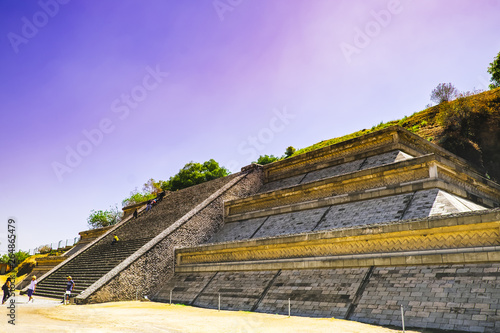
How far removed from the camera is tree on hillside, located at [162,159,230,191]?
38.4 meters

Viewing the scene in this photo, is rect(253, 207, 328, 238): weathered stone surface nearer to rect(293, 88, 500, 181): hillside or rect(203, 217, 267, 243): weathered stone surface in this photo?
rect(203, 217, 267, 243): weathered stone surface

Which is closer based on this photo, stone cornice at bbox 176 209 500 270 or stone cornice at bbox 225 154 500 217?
stone cornice at bbox 176 209 500 270

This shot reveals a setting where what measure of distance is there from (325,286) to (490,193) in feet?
26.9

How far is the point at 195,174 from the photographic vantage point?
38.6 m

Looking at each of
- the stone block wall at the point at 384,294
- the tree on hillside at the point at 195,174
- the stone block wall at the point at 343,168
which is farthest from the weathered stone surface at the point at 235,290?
the tree on hillside at the point at 195,174

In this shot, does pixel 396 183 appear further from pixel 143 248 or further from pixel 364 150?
pixel 143 248

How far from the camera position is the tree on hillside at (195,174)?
3841cm

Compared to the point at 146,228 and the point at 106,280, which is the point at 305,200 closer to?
the point at 106,280

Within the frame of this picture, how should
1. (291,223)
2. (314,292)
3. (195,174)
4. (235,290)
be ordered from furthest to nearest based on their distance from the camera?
(195,174) → (291,223) → (235,290) → (314,292)

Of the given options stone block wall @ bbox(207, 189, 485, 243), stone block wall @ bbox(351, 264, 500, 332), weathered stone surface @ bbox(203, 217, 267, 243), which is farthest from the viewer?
weathered stone surface @ bbox(203, 217, 267, 243)

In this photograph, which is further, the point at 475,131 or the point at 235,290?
the point at 475,131

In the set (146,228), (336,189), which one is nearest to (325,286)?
(336,189)

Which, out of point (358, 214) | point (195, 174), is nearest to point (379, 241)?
point (358, 214)

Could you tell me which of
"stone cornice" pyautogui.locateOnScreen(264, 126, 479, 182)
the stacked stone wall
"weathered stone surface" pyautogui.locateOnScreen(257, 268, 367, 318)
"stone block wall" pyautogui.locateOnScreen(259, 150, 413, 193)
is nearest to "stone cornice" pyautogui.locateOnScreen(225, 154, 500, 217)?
"stone block wall" pyautogui.locateOnScreen(259, 150, 413, 193)
